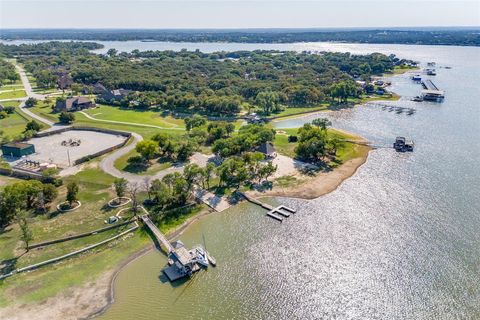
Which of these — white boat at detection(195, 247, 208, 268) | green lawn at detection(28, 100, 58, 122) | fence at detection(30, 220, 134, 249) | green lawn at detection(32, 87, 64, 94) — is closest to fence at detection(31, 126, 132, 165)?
green lawn at detection(28, 100, 58, 122)

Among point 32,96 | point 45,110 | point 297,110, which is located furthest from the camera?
point 32,96

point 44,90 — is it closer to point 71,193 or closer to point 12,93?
point 12,93

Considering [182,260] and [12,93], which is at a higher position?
[12,93]

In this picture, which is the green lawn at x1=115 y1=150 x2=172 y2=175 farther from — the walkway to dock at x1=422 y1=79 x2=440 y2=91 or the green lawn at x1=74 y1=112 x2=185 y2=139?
the walkway to dock at x1=422 y1=79 x2=440 y2=91

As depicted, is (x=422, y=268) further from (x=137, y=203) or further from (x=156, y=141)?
(x=156, y=141)

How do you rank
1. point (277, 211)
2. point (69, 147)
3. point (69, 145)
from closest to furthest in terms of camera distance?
1. point (277, 211)
2. point (69, 147)
3. point (69, 145)

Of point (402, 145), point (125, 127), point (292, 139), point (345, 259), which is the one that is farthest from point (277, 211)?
point (125, 127)
